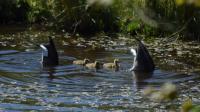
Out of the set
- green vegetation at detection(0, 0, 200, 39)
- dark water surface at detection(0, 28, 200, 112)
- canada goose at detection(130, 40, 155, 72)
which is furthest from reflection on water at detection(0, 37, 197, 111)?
green vegetation at detection(0, 0, 200, 39)

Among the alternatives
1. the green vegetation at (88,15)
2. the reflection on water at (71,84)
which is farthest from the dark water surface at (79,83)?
the green vegetation at (88,15)

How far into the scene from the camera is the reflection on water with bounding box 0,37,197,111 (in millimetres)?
9055

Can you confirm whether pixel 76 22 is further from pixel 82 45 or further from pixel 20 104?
pixel 20 104

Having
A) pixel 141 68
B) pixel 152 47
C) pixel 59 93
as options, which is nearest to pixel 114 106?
pixel 59 93

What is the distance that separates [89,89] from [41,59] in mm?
3457

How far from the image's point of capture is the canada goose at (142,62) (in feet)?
39.8

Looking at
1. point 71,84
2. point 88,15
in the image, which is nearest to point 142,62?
point 71,84

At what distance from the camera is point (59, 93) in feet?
32.2

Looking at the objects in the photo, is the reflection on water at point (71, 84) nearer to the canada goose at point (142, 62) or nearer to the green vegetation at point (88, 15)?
the canada goose at point (142, 62)

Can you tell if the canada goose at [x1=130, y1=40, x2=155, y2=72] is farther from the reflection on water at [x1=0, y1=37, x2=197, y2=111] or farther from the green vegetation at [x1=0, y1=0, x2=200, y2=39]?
the green vegetation at [x1=0, y1=0, x2=200, y2=39]

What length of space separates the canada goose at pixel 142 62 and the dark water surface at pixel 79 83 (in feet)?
0.64

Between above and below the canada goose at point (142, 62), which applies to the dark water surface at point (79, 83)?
below

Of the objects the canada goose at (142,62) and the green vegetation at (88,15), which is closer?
the canada goose at (142,62)

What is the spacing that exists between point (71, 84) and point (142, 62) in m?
2.39
